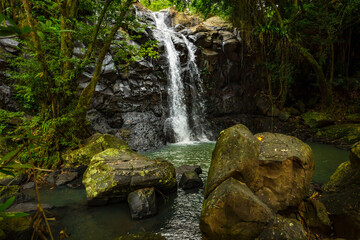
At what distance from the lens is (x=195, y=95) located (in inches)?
516

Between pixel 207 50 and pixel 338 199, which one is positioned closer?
pixel 338 199

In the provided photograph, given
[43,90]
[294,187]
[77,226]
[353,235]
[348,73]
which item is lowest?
[77,226]

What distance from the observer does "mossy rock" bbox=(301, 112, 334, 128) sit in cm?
1127

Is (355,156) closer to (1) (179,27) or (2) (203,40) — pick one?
(2) (203,40)

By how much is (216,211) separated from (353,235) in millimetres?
1950

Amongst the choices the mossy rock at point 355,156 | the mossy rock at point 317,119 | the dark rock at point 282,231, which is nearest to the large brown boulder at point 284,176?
the dark rock at point 282,231

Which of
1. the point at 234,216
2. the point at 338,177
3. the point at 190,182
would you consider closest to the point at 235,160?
the point at 234,216

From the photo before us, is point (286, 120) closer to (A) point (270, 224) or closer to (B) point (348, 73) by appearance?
(B) point (348, 73)

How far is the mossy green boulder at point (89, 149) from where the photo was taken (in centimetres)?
609

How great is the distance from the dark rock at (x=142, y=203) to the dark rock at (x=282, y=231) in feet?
6.68

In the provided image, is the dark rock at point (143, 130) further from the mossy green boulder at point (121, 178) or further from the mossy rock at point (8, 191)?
the mossy rock at point (8, 191)

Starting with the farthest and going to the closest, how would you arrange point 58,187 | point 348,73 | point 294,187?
point 348,73 < point 58,187 < point 294,187

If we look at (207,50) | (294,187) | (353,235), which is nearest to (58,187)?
(294,187)

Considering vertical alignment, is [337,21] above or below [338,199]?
above
